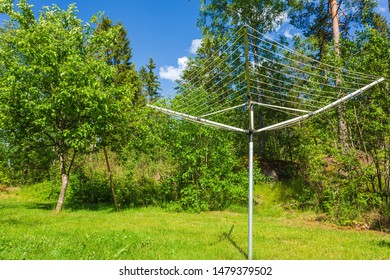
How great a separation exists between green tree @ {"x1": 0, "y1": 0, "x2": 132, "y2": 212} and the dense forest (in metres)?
0.05

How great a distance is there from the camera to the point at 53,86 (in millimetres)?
12367

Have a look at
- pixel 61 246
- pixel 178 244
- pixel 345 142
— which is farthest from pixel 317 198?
pixel 61 246

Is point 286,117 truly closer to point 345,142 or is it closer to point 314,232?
point 345,142

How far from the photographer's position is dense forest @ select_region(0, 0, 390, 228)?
35.6 ft

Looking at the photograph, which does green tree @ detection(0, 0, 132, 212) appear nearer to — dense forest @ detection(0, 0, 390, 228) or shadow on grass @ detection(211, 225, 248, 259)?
dense forest @ detection(0, 0, 390, 228)

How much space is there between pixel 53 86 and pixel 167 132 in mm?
5344

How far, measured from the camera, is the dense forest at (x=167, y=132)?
10.8 m

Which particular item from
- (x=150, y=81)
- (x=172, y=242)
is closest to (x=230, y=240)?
(x=172, y=242)

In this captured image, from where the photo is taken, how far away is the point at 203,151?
1486 centimetres

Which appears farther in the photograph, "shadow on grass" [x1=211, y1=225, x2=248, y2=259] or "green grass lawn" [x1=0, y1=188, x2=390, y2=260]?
"shadow on grass" [x1=211, y1=225, x2=248, y2=259]

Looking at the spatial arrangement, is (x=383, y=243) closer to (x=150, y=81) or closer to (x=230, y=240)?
(x=230, y=240)

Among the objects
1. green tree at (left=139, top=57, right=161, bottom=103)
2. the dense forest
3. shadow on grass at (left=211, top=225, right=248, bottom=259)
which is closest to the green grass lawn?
shadow on grass at (left=211, top=225, right=248, bottom=259)

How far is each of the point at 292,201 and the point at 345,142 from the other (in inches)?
158
